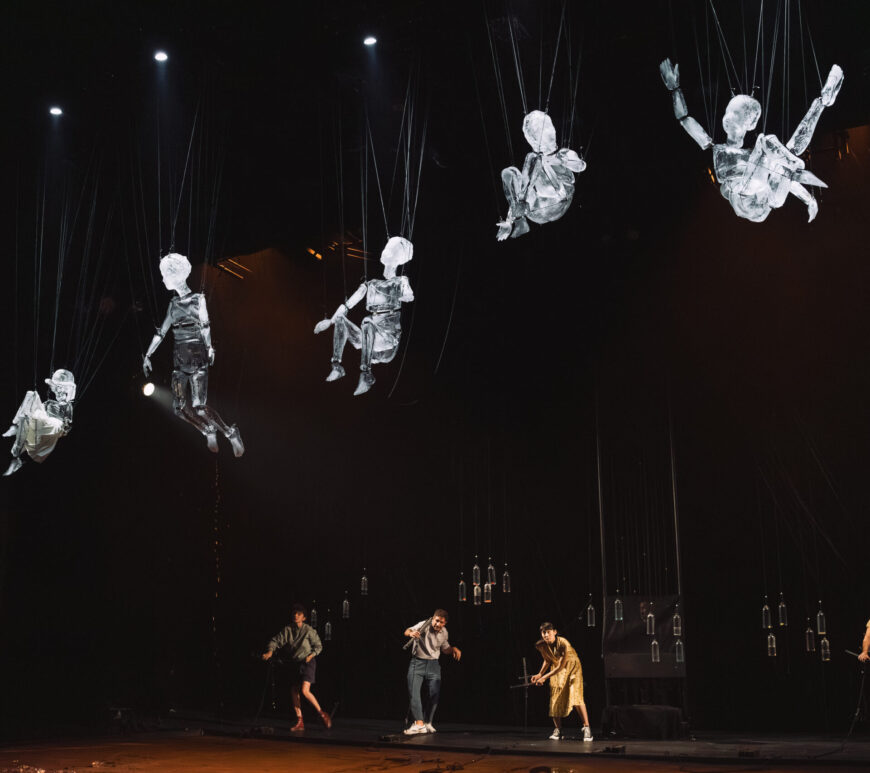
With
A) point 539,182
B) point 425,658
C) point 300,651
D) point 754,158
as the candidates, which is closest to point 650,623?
point 425,658

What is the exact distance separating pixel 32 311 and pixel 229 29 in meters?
5.24

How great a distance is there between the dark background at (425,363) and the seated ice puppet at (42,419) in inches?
55.0

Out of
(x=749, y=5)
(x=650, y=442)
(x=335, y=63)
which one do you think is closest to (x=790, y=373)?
(x=650, y=442)

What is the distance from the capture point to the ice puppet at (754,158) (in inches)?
272

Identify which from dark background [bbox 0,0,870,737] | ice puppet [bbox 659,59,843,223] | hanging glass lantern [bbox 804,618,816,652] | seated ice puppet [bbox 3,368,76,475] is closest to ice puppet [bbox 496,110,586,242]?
ice puppet [bbox 659,59,843,223]

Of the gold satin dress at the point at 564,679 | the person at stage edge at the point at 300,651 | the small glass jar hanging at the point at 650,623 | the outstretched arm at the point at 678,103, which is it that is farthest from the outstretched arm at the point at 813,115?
the person at stage edge at the point at 300,651

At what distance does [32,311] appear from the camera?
506 inches

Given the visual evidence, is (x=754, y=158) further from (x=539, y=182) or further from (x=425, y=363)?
(x=425, y=363)

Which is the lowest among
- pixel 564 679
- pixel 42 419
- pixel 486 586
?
pixel 564 679

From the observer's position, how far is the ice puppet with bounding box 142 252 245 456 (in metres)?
9.53

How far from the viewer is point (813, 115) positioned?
22.6ft

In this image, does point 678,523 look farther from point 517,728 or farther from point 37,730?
point 37,730

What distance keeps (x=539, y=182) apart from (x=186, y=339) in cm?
390

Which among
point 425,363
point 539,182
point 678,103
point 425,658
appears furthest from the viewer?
point 425,363
